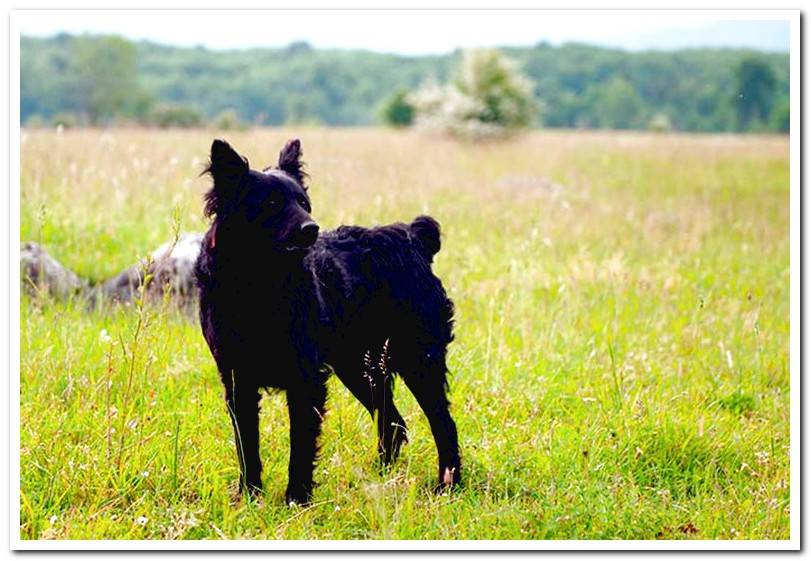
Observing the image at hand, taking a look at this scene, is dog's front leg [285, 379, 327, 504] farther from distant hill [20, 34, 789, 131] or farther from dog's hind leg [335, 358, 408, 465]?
distant hill [20, 34, 789, 131]

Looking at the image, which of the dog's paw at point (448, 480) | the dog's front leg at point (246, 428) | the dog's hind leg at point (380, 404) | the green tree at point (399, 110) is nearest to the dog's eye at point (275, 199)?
the dog's front leg at point (246, 428)

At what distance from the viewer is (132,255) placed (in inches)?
311

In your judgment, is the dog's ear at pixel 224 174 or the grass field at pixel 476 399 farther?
the grass field at pixel 476 399

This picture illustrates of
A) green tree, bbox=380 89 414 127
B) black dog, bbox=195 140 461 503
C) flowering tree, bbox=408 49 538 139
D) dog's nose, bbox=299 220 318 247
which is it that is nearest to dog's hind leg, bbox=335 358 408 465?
black dog, bbox=195 140 461 503

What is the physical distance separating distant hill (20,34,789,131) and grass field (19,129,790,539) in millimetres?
13073

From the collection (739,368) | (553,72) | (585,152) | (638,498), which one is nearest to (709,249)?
(739,368)

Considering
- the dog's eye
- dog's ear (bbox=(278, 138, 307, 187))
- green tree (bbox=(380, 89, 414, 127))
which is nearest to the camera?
the dog's eye

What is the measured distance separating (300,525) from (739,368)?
406 centimetres

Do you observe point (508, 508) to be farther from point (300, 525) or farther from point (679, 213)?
point (679, 213)

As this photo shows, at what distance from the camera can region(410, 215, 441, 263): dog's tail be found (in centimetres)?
469

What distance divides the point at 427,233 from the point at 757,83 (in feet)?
62.6

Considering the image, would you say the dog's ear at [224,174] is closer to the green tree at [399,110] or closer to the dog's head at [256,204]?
the dog's head at [256,204]

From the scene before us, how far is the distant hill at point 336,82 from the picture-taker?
95.3 ft

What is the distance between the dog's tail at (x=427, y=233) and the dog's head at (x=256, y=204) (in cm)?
109
